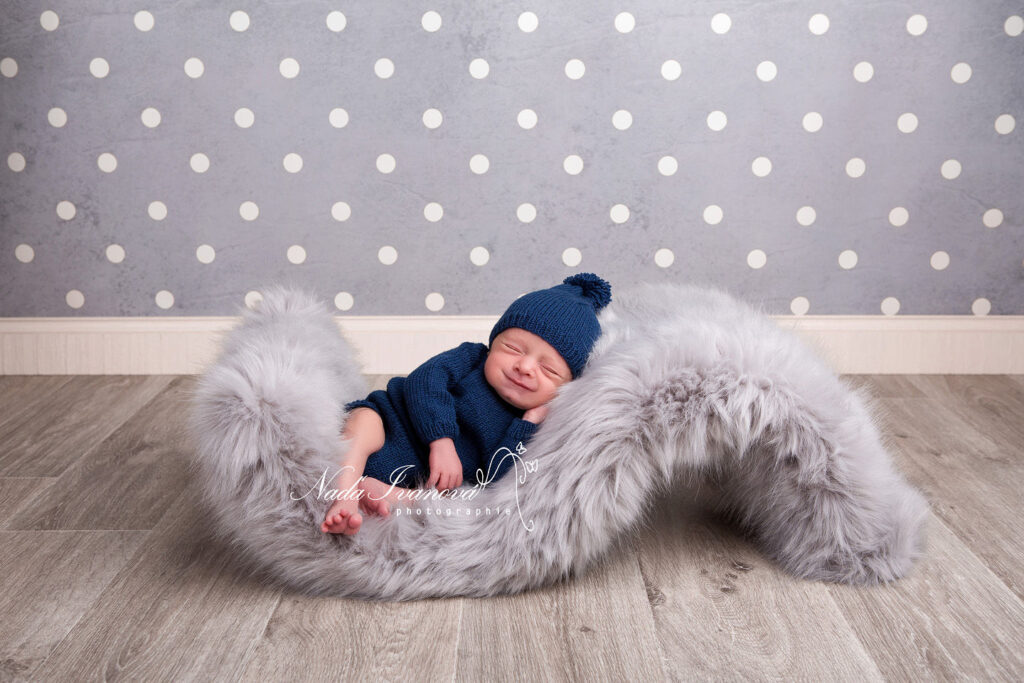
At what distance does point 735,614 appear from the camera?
125 cm

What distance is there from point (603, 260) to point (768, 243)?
48 centimetres

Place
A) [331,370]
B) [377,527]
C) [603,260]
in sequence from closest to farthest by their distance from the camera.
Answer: [377,527]
[331,370]
[603,260]

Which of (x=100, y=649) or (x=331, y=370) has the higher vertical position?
(x=331, y=370)

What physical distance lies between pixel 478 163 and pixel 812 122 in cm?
94

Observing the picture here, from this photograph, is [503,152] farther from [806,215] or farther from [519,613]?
[519,613]

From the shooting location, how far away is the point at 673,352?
1297mm

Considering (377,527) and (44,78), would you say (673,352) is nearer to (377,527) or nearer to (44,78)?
(377,527)

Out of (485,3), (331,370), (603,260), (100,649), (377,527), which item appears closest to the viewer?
(100,649)

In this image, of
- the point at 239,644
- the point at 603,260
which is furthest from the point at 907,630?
the point at 603,260

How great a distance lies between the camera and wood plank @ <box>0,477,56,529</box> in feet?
5.21

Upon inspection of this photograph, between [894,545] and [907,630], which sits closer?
[907,630]

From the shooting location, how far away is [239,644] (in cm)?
117

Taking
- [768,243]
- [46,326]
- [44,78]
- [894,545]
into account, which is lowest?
[46,326]

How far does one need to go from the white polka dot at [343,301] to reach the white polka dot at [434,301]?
216 mm
